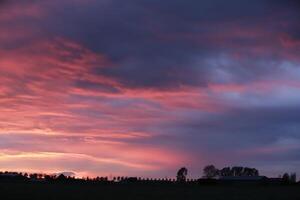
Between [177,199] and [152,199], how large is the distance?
7.50ft

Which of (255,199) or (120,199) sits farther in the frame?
(255,199)

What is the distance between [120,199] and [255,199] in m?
13.7

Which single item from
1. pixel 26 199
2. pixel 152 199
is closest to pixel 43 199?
pixel 26 199

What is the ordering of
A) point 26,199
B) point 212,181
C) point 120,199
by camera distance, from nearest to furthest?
point 26,199 → point 120,199 → point 212,181

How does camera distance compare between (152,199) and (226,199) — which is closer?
(152,199)

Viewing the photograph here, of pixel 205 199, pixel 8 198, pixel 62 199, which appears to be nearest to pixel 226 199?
pixel 205 199

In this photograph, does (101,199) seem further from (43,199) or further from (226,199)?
(226,199)

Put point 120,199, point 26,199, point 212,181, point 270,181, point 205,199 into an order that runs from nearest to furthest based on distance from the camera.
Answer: point 26,199
point 120,199
point 205,199
point 212,181
point 270,181

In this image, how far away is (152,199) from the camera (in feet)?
164

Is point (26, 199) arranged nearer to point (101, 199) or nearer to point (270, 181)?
point (101, 199)

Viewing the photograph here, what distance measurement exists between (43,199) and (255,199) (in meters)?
20.5

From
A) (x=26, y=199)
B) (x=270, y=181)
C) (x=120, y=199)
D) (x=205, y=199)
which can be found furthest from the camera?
(x=270, y=181)

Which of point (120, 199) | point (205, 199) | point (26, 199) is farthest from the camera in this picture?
point (205, 199)

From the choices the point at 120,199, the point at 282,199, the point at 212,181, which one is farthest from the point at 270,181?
the point at 120,199
